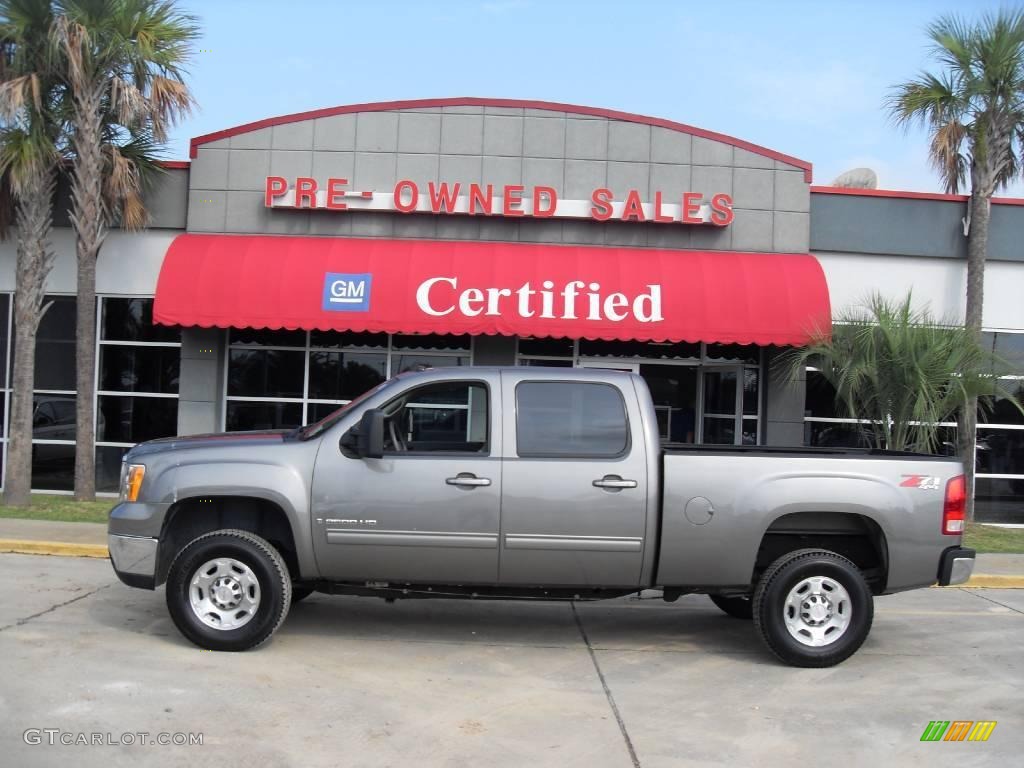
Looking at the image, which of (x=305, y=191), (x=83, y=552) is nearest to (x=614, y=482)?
(x=83, y=552)

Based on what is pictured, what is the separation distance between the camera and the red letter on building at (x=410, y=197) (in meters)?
14.2

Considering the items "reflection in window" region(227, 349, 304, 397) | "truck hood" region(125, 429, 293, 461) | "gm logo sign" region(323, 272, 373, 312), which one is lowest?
"truck hood" region(125, 429, 293, 461)

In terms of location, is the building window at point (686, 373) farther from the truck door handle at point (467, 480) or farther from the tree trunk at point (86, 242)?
the truck door handle at point (467, 480)

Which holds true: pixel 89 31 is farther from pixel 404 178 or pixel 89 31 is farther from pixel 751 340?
pixel 751 340

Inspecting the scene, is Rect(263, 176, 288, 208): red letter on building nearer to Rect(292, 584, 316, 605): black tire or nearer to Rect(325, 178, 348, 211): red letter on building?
Rect(325, 178, 348, 211): red letter on building

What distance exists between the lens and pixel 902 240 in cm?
1466

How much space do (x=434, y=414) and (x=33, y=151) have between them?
9.21 m

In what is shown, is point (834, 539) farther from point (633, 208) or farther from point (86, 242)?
point (86, 242)

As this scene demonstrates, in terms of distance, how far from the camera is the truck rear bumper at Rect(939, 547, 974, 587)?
6297mm

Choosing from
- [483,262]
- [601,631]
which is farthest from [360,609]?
[483,262]

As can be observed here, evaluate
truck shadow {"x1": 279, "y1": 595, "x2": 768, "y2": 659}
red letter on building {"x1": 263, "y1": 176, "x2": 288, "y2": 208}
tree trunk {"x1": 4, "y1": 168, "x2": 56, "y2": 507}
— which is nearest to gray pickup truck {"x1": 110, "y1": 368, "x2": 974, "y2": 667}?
truck shadow {"x1": 279, "y1": 595, "x2": 768, "y2": 659}

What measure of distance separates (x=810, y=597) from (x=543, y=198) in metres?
9.12

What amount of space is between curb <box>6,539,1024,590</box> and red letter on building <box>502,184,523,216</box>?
740 centimetres

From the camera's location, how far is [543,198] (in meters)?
14.3
